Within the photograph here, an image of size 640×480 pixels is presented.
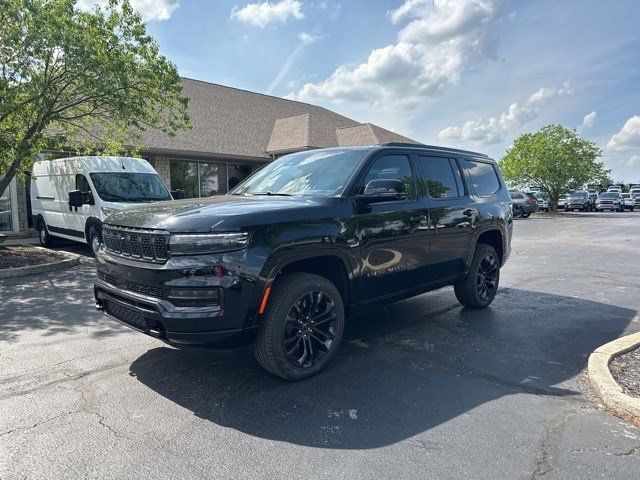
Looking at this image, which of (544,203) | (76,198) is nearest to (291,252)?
(76,198)

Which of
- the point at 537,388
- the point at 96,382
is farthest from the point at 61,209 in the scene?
the point at 537,388

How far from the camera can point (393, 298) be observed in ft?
15.8

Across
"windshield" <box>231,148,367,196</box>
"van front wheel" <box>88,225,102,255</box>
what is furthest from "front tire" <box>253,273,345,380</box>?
"van front wheel" <box>88,225,102,255</box>

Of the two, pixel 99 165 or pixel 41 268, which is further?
pixel 99 165

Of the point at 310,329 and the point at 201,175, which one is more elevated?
the point at 201,175

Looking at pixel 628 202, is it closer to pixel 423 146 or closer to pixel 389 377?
pixel 423 146

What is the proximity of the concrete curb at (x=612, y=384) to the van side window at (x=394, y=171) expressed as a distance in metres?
2.28

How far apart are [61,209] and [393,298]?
1003 cm

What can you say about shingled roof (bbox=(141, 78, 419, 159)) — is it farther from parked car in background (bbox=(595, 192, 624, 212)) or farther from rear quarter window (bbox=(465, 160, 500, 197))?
parked car in background (bbox=(595, 192, 624, 212))

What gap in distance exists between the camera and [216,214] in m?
3.57

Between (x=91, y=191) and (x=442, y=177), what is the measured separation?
26.5 feet

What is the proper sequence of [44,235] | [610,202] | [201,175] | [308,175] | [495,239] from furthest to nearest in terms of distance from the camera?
[610,202], [201,175], [44,235], [495,239], [308,175]

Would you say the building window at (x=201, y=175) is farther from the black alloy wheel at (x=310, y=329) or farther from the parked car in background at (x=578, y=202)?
the parked car in background at (x=578, y=202)

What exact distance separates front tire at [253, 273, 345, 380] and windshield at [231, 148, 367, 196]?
95cm
